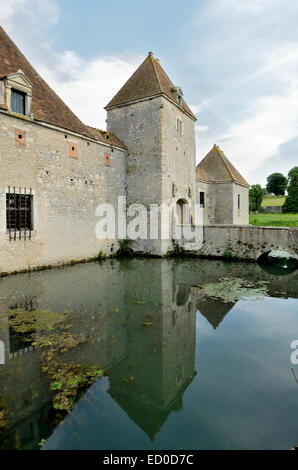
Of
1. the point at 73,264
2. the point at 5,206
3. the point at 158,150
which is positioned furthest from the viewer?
the point at 158,150

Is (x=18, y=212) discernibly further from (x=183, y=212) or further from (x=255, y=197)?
(x=255, y=197)

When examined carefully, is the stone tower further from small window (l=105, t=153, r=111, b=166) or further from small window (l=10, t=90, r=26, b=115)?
small window (l=10, t=90, r=26, b=115)

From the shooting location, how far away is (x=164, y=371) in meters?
3.56

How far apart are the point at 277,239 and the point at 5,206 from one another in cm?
1086

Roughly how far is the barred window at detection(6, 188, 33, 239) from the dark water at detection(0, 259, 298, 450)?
286cm

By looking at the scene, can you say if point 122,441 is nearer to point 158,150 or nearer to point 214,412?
point 214,412

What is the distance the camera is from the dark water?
2486 mm

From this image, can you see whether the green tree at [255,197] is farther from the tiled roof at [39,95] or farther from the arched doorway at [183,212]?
the tiled roof at [39,95]

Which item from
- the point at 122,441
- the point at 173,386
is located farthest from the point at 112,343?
the point at 122,441

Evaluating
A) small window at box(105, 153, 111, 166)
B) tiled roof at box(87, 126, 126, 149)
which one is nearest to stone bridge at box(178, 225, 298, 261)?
small window at box(105, 153, 111, 166)

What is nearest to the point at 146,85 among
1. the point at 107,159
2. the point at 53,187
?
the point at 107,159

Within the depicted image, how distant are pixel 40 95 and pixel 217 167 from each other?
1582cm

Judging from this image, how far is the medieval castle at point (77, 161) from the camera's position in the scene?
923 cm

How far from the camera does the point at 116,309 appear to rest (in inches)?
228
